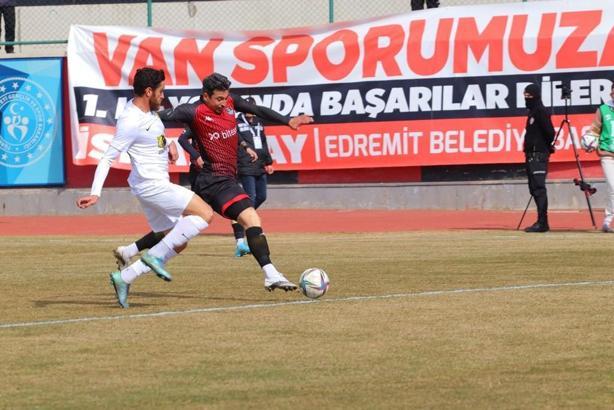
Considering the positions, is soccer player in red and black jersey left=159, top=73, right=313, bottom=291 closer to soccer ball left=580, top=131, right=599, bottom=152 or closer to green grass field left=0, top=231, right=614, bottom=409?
green grass field left=0, top=231, right=614, bottom=409

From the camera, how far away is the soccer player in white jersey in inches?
496

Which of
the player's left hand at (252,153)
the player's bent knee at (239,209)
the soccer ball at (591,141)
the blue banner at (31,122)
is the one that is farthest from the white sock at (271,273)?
the blue banner at (31,122)

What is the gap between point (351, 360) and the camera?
9477 millimetres

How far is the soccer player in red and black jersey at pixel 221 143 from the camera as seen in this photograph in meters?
13.1

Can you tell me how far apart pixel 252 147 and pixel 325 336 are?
9.52 m

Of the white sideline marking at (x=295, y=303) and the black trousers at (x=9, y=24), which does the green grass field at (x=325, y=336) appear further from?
the black trousers at (x=9, y=24)

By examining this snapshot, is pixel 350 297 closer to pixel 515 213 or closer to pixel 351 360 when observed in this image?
pixel 351 360

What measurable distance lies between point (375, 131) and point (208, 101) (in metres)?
14.4

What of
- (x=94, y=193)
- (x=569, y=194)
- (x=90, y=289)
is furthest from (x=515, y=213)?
(x=94, y=193)

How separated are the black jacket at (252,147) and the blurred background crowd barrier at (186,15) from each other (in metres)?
8.91

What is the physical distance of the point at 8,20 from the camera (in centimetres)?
2959

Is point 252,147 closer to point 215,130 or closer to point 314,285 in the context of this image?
point 215,130

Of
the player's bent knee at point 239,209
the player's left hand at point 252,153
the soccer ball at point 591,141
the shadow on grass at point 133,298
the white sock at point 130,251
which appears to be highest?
the player's left hand at point 252,153

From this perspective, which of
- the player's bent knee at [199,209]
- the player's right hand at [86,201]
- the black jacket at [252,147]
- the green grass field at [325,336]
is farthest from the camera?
the black jacket at [252,147]
